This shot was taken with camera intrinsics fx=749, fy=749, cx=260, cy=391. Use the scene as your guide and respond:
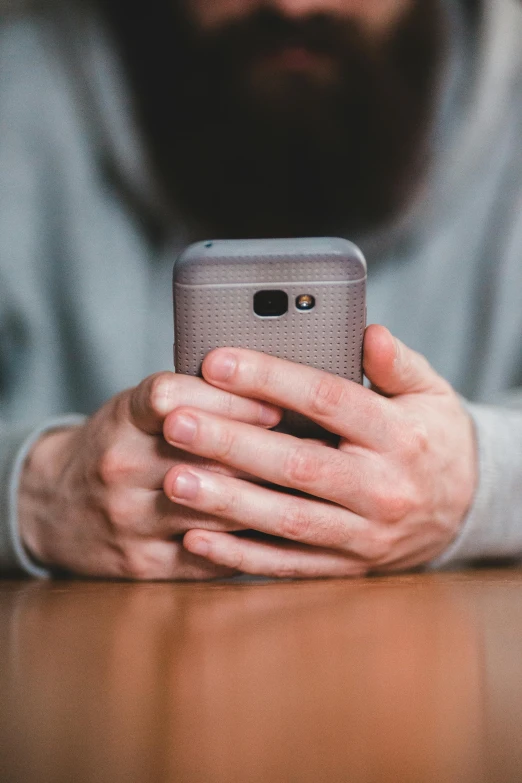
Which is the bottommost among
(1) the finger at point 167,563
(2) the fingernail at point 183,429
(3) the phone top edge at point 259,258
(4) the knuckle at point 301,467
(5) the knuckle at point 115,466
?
(1) the finger at point 167,563

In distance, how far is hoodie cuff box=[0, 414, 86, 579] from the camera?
68cm

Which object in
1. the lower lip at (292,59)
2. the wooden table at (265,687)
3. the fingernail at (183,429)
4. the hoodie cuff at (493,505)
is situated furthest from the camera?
the lower lip at (292,59)

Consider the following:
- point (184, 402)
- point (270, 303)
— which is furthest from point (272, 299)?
point (184, 402)

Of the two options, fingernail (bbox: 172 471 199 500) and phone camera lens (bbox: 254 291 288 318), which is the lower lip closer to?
phone camera lens (bbox: 254 291 288 318)

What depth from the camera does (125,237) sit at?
107 centimetres

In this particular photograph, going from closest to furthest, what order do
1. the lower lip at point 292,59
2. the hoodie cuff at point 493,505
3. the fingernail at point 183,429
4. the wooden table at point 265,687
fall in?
the wooden table at point 265,687
the fingernail at point 183,429
the hoodie cuff at point 493,505
the lower lip at point 292,59

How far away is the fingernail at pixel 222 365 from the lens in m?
0.56

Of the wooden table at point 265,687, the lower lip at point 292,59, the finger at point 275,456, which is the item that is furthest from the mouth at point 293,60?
the wooden table at point 265,687

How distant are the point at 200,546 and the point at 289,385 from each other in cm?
15

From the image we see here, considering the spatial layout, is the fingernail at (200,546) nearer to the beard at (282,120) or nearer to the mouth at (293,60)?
the beard at (282,120)

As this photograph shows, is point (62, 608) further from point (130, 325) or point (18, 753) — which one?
point (130, 325)

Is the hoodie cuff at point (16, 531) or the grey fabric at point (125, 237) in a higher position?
the grey fabric at point (125, 237)

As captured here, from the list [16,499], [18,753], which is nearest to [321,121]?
[16,499]

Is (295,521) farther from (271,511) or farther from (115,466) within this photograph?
(115,466)
